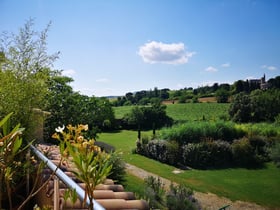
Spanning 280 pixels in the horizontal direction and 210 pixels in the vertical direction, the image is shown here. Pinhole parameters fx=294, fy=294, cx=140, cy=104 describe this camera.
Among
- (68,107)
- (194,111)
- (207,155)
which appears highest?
(68,107)

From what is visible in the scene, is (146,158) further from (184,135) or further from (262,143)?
(262,143)

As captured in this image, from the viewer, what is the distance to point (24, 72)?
3.58 metres

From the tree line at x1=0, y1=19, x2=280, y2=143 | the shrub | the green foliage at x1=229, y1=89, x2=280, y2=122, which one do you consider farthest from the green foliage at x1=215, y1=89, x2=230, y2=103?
the shrub

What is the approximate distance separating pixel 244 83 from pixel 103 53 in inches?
1454

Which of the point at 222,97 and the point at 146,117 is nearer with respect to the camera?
the point at 146,117

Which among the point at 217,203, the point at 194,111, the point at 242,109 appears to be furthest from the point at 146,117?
the point at 217,203

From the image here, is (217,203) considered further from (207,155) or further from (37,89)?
(37,89)

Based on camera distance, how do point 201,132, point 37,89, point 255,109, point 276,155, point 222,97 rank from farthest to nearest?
point 222,97 < point 255,109 < point 201,132 < point 276,155 < point 37,89

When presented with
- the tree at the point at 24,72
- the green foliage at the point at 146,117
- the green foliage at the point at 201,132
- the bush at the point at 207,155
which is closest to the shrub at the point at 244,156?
the bush at the point at 207,155

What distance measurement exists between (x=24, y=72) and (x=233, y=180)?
30.5 ft

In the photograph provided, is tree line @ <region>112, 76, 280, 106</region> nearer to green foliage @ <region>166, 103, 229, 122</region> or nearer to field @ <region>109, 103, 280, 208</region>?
green foliage @ <region>166, 103, 229, 122</region>

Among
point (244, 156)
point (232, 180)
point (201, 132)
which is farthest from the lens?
point (201, 132)

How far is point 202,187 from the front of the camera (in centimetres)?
986

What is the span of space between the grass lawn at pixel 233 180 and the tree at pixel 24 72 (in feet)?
23.8
